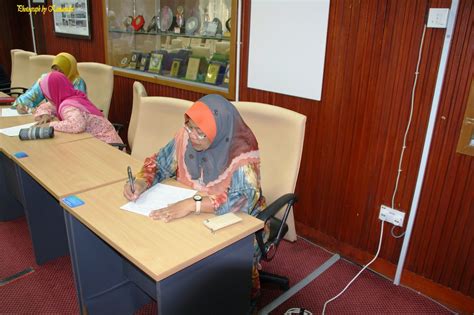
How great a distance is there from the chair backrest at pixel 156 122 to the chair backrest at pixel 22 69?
2.72 m

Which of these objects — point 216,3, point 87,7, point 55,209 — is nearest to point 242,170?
point 55,209

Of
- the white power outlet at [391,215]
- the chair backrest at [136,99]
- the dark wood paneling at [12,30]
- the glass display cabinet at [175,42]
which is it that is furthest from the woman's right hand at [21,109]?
the dark wood paneling at [12,30]

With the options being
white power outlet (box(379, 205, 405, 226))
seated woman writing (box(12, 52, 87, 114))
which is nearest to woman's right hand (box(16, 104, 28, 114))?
seated woman writing (box(12, 52, 87, 114))

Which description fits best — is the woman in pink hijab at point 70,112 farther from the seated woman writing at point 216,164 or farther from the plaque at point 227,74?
the seated woman writing at point 216,164

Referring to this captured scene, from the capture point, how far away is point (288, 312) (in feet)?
6.16

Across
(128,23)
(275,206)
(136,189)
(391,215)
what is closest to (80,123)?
(136,189)

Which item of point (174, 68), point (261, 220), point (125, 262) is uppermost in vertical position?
point (174, 68)

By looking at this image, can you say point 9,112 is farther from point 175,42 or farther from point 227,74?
point 227,74

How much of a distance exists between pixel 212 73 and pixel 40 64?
224 centimetres

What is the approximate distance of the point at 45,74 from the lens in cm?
293

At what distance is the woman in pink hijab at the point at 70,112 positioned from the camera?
2.43 m

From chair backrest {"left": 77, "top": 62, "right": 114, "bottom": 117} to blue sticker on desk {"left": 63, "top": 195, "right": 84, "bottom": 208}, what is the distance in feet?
6.03

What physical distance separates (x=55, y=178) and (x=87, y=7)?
297 centimetres

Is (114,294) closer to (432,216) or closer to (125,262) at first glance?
(125,262)
